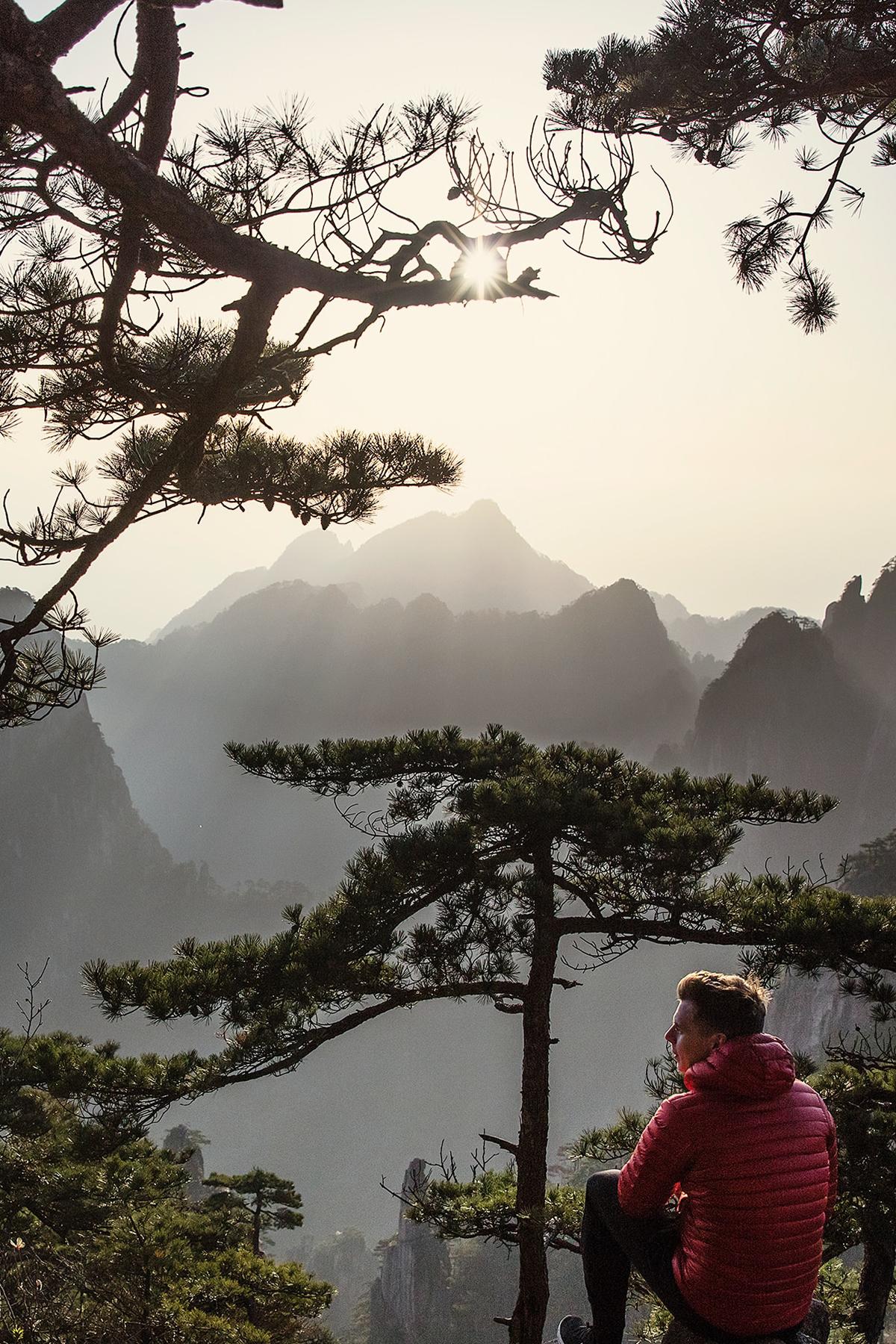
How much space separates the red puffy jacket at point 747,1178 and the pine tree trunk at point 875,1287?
13.5 feet

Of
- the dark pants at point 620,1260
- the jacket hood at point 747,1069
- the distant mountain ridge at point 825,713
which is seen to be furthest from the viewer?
the distant mountain ridge at point 825,713

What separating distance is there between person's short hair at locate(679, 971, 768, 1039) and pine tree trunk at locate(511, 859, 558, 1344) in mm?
2545

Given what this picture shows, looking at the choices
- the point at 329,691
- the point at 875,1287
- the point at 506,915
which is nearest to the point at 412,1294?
the point at 875,1287

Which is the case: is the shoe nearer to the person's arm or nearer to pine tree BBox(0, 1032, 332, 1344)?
the person's arm

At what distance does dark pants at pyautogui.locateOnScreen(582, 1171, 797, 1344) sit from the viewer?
184 centimetres

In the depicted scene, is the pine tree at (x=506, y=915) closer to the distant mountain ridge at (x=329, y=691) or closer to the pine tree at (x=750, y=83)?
the pine tree at (x=750, y=83)

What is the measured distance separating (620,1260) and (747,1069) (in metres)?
0.74

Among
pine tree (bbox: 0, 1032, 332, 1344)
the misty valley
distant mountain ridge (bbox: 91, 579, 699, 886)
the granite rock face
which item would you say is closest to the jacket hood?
pine tree (bbox: 0, 1032, 332, 1344)

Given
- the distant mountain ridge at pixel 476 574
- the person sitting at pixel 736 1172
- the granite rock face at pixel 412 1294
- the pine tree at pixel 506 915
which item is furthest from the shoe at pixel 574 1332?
the distant mountain ridge at pixel 476 574

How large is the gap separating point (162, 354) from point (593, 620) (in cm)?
5963

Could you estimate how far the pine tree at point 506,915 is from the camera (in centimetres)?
387

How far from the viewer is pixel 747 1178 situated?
5.61ft

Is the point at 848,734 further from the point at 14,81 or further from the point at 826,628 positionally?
the point at 14,81

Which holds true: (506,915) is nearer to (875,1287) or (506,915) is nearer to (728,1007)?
(728,1007)
